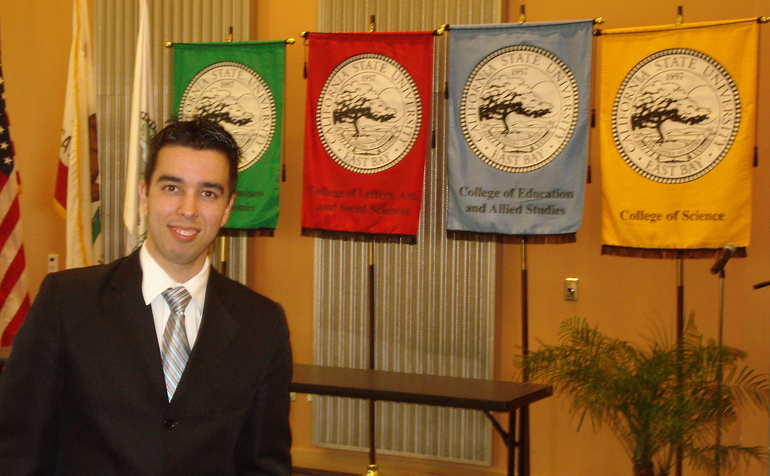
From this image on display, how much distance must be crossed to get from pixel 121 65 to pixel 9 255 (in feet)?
4.47

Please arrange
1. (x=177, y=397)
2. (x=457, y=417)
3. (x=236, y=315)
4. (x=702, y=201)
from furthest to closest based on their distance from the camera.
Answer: (x=457, y=417) < (x=702, y=201) < (x=236, y=315) < (x=177, y=397)

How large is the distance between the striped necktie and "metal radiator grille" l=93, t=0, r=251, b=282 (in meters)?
3.25

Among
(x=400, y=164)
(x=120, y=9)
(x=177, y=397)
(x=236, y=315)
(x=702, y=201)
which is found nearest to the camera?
(x=177, y=397)

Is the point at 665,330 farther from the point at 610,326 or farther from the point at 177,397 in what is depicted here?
the point at 177,397

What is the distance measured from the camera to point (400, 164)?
4059 mm

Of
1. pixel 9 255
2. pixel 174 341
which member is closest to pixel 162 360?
pixel 174 341

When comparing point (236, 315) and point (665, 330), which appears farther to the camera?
point (665, 330)

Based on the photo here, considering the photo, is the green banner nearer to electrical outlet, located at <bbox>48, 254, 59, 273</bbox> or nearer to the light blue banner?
the light blue banner

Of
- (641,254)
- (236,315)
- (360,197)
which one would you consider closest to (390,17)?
(360,197)

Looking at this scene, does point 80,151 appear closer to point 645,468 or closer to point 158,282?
point 158,282

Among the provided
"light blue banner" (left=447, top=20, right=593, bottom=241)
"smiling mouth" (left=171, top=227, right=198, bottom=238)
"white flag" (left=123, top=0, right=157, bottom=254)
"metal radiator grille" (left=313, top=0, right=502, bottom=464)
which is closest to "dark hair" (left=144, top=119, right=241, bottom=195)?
"smiling mouth" (left=171, top=227, right=198, bottom=238)

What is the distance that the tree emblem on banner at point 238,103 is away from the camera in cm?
426

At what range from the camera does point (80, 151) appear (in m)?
4.30

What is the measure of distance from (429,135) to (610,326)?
1.41 meters
